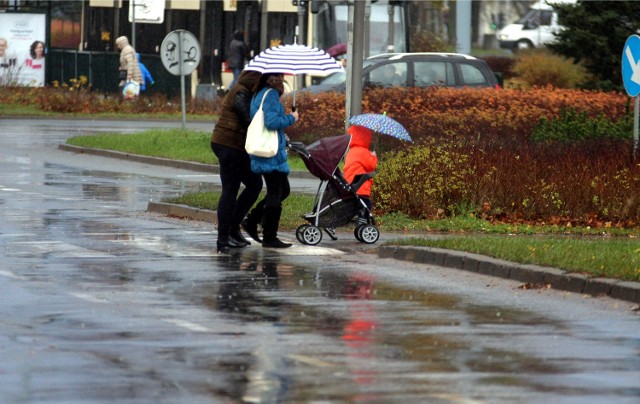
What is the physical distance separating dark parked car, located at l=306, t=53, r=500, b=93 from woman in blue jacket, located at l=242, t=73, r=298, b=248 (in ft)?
54.2

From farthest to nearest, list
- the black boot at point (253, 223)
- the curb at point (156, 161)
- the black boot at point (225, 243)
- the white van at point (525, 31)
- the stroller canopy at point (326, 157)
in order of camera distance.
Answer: the white van at point (525, 31)
the curb at point (156, 161)
the black boot at point (253, 223)
the stroller canopy at point (326, 157)
the black boot at point (225, 243)

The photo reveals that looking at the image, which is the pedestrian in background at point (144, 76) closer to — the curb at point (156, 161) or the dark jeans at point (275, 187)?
the curb at point (156, 161)

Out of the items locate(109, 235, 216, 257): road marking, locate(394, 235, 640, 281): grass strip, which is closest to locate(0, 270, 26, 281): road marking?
locate(109, 235, 216, 257): road marking

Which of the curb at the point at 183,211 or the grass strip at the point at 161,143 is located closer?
the curb at the point at 183,211

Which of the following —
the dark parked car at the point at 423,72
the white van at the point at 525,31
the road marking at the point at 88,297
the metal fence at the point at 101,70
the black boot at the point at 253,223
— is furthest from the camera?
the white van at the point at 525,31

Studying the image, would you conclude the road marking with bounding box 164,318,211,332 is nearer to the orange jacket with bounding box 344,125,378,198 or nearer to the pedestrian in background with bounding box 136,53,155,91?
the orange jacket with bounding box 344,125,378,198

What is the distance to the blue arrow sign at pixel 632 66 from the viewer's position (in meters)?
22.0

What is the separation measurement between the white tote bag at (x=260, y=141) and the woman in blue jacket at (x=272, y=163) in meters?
0.06

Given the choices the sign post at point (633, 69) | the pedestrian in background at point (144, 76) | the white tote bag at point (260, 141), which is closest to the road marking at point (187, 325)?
the white tote bag at point (260, 141)

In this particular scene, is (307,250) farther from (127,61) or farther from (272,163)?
(127,61)

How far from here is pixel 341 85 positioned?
3441 cm

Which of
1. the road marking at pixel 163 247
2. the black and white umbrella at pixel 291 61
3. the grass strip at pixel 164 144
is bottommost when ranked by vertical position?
the grass strip at pixel 164 144

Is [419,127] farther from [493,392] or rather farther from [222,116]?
[493,392]

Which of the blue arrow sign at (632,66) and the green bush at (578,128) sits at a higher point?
the blue arrow sign at (632,66)
